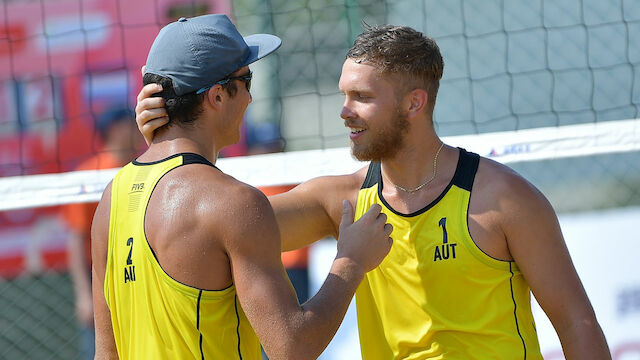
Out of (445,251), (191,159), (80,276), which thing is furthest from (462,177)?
(80,276)

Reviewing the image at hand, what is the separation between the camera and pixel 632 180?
5.14 metres

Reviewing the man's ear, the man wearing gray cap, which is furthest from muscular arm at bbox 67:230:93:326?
the man's ear

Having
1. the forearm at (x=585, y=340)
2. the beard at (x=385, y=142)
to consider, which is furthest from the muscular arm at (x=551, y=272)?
the beard at (x=385, y=142)

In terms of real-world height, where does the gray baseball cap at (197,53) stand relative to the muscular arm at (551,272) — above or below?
above

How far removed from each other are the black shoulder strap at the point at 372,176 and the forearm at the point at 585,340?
735 millimetres

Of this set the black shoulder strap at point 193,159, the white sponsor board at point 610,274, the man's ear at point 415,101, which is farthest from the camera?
the white sponsor board at point 610,274

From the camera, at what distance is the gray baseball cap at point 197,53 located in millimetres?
1983

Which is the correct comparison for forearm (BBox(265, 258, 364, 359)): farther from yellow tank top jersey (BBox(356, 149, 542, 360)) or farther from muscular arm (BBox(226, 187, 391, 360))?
yellow tank top jersey (BBox(356, 149, 542, 360))

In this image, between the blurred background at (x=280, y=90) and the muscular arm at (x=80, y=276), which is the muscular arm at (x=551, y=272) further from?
the muscular arm at (x=80, y=276)

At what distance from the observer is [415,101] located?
2.53m

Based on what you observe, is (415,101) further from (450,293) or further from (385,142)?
(450,293)

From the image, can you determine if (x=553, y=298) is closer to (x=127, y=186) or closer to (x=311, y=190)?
(x=311, y=190)

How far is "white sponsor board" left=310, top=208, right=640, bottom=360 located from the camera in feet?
13.3

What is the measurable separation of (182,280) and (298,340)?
31 centimetres
